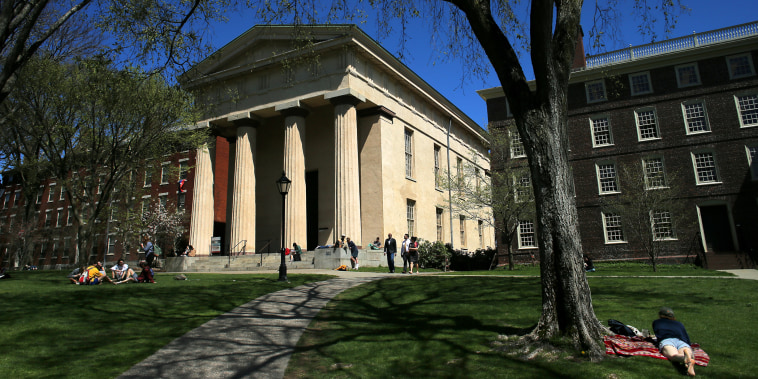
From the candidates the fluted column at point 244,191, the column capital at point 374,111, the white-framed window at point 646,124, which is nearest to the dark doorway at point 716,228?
the white-framed window at point 646,124

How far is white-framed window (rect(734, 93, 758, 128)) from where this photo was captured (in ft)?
90.8

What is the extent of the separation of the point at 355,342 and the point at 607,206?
86.8ft

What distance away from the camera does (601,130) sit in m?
31.2

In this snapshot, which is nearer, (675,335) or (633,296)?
(675,335)

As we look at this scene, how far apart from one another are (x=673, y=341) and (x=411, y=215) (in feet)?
93.1

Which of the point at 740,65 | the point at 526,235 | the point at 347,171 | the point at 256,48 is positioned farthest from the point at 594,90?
the point at 256,48

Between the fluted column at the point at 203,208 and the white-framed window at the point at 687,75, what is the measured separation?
32.0m

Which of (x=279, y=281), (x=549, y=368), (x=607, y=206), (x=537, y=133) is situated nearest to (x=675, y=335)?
(x=549, y=368)

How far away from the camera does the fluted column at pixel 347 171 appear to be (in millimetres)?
27656

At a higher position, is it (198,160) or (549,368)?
(198,160)

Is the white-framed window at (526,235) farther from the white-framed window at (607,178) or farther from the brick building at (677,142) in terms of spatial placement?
the white-framed window at (607,178)

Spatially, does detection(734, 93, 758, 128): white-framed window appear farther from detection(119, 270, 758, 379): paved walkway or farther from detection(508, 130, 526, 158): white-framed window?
detection(119, 270, 758, 379): paved walkway

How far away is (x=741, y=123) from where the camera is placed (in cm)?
2773

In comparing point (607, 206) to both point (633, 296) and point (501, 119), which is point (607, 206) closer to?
point (501, 119)
